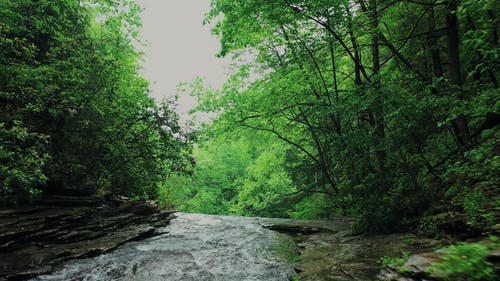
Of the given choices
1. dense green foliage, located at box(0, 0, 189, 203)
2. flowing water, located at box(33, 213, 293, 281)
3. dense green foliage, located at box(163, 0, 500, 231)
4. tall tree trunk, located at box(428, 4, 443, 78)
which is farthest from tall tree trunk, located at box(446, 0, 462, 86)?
dense green foliage, located at box(0, 0, 189, 203)

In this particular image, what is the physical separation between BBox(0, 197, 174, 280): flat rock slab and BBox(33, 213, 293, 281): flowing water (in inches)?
15.4

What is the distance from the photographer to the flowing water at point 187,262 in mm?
5387

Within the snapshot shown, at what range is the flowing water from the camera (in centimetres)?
539

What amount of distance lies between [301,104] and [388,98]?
583 centimetres

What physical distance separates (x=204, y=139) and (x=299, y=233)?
6.03m

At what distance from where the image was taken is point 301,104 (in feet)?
38.6

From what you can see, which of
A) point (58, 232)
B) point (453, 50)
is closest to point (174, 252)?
point (58, 232)

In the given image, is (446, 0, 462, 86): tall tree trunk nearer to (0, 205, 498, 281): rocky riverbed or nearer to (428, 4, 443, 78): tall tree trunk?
(428, 4, 443, 78): tall tree trunk

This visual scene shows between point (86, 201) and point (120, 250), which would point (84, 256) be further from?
point (86, 201)

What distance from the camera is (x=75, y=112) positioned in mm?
10008

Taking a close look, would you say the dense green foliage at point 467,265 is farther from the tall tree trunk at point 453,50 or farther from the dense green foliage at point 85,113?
the dense green foliage at point 85,113

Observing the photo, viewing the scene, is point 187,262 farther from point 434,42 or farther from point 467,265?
point 434,42

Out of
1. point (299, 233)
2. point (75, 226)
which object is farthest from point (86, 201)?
point (299, 233)

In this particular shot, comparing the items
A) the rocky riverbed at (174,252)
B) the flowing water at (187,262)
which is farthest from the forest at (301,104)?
the flowing water at (187,262)
